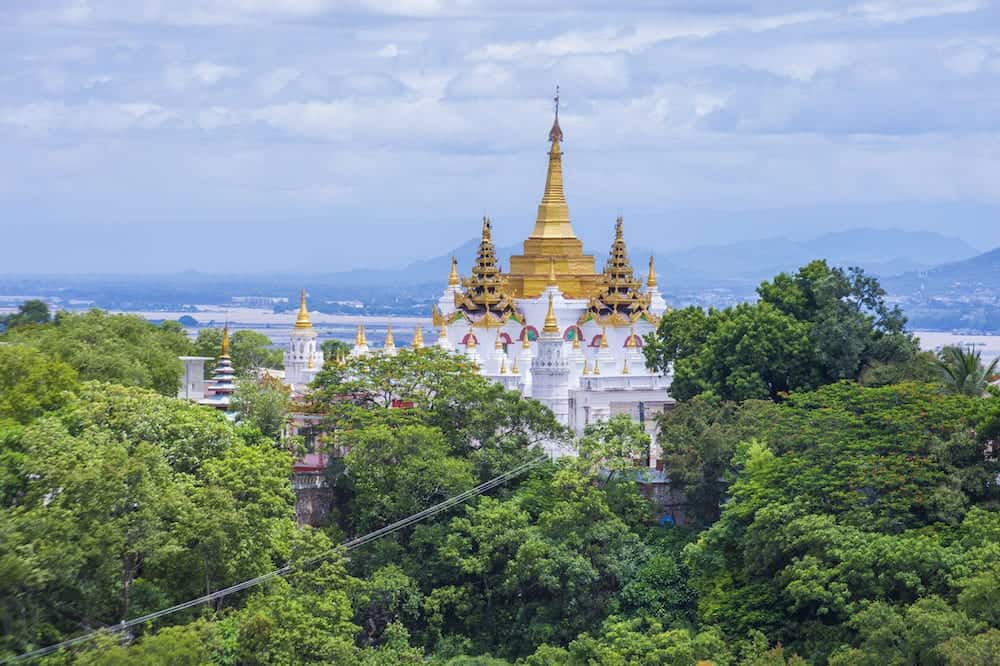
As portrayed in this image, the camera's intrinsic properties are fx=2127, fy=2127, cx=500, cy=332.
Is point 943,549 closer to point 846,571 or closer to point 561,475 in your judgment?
point 846,571

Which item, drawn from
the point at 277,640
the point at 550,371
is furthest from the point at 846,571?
the point at 550,371

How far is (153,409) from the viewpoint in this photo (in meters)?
44.8

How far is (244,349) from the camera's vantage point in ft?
255

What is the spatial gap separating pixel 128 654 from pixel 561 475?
1341 centimetres

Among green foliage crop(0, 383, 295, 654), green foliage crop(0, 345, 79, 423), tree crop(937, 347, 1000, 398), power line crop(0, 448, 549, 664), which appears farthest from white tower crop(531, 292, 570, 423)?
green foliage crop(0, 345, 79, 423)

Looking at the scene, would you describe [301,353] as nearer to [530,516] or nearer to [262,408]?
[262,408]

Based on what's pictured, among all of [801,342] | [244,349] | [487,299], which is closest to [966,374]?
[801,342]

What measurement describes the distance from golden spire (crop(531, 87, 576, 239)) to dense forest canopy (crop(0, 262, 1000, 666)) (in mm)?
18540

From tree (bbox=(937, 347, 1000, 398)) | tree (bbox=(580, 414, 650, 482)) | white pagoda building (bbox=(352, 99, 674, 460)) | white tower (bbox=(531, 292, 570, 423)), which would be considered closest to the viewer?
tree (bbox=(937, 347, 1000, 398))

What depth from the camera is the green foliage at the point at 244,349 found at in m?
73.9

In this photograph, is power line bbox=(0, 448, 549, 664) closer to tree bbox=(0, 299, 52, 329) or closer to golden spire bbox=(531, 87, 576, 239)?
golden spire bbox=(531, 87, 576, 239)

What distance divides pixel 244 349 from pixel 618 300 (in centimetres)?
1580

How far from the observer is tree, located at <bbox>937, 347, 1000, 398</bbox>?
48938 millimetres

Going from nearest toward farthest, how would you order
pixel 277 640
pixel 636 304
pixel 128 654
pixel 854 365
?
pixel 128 654 → pixel 277 640 → pixel 854 365 → pixel 636 304
